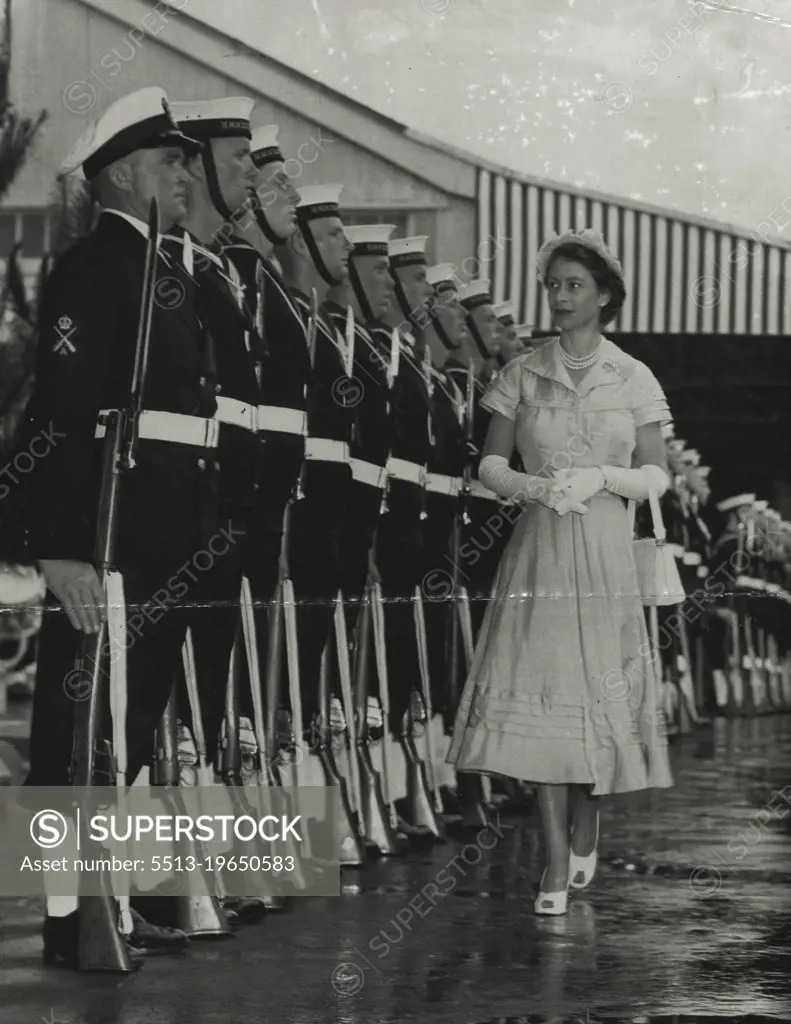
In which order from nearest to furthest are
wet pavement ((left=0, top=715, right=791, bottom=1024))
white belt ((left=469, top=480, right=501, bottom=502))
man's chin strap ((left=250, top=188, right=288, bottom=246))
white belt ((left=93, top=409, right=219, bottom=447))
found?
1. wet pavement ((left=0, top=715, right=791, bottom=1024))
2. white belt ((left=93, top=409, right=219, bottom=447))
3. man's chin strap ((left=250, top=188, right=288, bottom=246))
4. white belt ((left=469, top=480, right=501, bottom=502))

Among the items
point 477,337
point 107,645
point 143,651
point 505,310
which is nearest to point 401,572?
point 477,337

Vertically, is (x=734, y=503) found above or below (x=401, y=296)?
below

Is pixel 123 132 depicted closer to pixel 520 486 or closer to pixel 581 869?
pixel 520 486

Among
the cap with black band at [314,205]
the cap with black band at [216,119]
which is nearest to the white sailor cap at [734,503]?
the cap with black band at [314,205]

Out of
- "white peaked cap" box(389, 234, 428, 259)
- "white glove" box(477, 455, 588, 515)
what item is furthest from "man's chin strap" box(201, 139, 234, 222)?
"white glove" box(477, 455, 588, 515)

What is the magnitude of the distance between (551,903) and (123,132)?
2182 millimetres

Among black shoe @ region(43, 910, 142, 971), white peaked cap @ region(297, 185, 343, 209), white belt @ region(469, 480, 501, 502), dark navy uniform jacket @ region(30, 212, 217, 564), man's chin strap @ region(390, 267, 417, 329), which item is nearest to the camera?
black shoe @ region(43, 910, 142, 971)

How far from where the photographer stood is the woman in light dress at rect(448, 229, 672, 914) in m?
5.79

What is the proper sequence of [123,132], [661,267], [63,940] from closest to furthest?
1. [63,940]
2. [123,132]
3. [661,267]

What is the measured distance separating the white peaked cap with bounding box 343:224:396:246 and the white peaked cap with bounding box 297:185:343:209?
135 mm

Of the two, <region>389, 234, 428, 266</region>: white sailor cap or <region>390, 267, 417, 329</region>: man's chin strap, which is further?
<region>390, 267, 417, 329</region>: man's chin strap

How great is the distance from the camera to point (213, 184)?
542 cm
